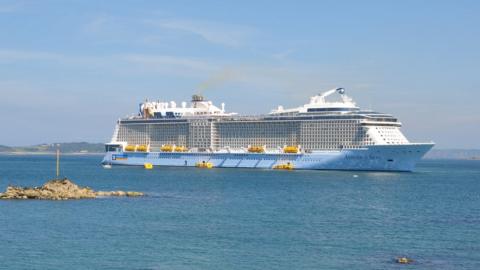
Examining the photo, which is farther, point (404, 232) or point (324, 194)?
point (324, 194)

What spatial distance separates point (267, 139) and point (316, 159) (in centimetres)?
1151

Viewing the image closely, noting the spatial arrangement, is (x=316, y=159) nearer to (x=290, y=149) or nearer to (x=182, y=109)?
(x=290, y=149)

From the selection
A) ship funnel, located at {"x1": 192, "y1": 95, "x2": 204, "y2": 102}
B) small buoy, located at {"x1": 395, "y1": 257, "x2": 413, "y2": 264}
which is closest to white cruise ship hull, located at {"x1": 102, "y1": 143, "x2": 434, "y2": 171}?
ship funnel, located at {"x1": 192, "y1": 95, "x2": 204, "y2": 102}

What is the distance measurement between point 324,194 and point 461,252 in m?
29.8

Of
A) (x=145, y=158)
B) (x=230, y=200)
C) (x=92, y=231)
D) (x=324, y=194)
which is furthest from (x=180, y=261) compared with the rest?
(x=145, y=158)

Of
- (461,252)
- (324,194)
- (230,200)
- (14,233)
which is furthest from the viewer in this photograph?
(324,194)

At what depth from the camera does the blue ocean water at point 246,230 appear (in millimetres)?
32906

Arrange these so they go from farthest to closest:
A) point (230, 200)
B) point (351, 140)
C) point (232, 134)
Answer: point (232, 134) < point (351, 140) < point (230, 200)

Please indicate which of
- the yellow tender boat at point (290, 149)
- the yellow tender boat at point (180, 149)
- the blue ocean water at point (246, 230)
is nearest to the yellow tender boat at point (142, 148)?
the yellow tender boat at point (180, 149)

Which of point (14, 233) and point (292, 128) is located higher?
point (292, 128)

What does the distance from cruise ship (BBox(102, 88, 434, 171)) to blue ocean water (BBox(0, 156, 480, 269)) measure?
30258 mm

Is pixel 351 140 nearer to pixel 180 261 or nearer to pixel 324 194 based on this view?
pixel 324 194

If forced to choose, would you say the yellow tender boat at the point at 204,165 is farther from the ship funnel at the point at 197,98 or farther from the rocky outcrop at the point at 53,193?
the rocky outcrop at the point at 53,193

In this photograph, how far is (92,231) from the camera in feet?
134
